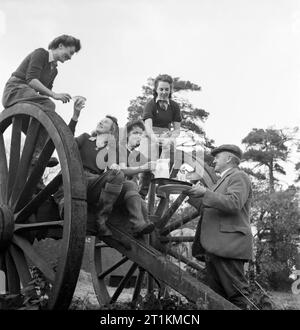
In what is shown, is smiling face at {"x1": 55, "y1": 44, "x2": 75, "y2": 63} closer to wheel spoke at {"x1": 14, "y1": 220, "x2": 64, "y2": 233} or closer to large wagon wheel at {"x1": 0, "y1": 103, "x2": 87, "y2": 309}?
large wagon wheel at {"x1": 0, "y1": 103, "x2": 87, "y2": 309}

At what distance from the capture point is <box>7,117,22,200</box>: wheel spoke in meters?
4.38

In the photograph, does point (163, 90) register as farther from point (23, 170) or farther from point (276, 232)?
point (276, 232)

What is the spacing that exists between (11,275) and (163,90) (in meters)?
2.55

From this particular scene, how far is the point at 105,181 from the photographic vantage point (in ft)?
12.8

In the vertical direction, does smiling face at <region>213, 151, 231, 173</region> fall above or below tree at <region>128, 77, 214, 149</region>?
below

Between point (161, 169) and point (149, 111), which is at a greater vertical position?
point (149, 111)

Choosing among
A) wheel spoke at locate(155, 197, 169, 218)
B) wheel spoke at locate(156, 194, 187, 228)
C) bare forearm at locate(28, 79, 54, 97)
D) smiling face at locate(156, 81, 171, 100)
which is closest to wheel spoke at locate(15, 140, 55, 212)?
bare forearm at locate(28, 79, 54, 97)

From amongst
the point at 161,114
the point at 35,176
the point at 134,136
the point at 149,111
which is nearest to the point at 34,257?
the point at 35,176

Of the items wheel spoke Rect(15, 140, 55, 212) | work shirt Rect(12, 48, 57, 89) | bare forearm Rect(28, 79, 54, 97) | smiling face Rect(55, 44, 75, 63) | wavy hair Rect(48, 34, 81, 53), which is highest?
wavy hair Rect(48, 34, 81, 53)

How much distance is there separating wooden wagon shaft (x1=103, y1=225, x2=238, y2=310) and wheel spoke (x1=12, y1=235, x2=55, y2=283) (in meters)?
0.57

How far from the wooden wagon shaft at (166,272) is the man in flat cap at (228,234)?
379 mm
